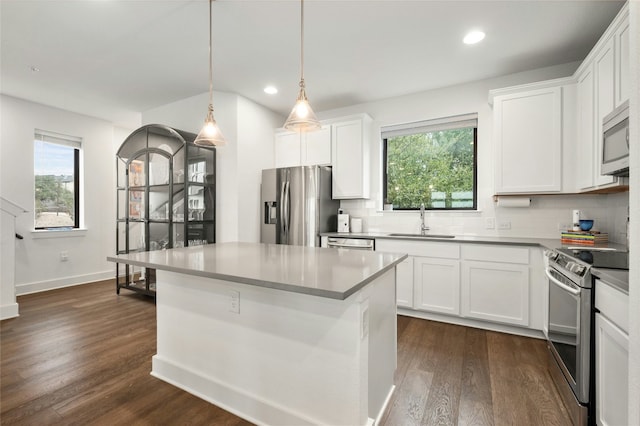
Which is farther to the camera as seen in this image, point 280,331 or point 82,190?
point 82,190

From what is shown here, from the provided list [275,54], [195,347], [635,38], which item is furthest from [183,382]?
[275,54]

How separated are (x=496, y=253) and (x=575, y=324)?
1170 mm

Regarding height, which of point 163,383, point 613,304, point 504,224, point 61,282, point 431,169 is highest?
point 431,169

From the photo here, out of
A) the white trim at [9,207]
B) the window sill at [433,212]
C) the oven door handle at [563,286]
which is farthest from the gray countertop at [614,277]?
the white trim at [9,207]

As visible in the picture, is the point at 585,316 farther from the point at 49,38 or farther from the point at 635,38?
the point at 49,38

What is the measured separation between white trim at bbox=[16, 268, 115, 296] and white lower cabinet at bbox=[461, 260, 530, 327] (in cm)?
557

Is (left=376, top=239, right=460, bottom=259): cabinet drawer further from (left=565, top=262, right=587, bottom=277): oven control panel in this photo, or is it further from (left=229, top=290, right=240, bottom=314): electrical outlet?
(left=229, top=290, right=240, bottom=314): electrical outlet

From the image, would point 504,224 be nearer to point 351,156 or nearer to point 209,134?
point 351,156

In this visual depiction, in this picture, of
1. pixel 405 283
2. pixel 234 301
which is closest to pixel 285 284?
pixel 234 301

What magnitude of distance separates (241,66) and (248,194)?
159cm

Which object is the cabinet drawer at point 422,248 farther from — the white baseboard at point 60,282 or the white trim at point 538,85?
the white baseboard at point 60,282

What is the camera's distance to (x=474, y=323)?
117 inches

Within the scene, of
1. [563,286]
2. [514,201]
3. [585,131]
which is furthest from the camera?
[514,201]

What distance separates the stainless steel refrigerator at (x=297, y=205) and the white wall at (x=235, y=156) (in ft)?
0.61
